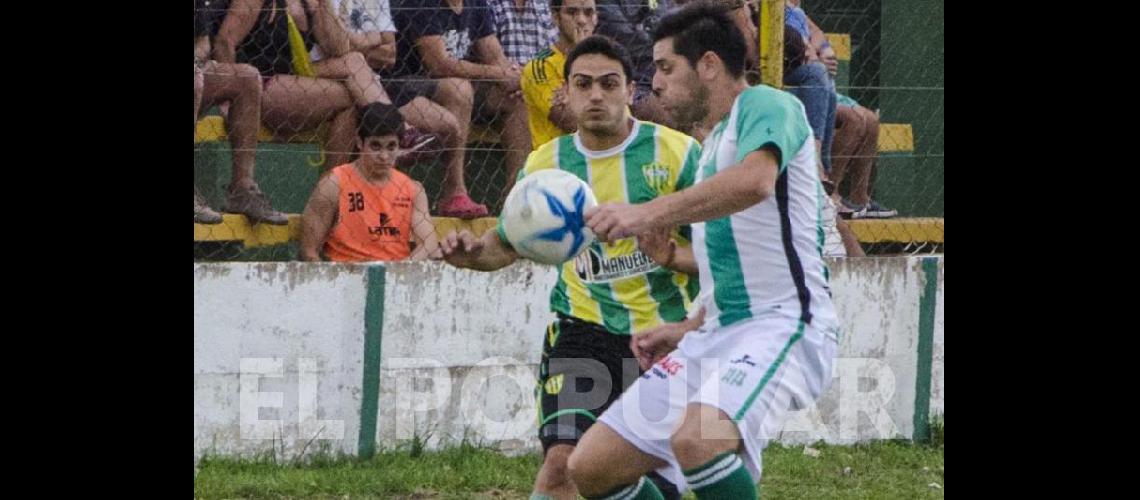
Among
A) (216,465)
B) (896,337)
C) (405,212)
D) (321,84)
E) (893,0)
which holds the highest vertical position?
(893,0)

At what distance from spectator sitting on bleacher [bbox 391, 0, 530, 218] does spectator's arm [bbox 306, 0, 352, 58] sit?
0.34 m

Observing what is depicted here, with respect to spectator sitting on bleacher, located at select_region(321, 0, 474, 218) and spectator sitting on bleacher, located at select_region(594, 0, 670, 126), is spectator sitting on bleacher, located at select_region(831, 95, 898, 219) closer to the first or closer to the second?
spectator sitting on bleacher, located at select_region(594, 0, 670, 126)

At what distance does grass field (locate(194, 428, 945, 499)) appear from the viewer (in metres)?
7.59

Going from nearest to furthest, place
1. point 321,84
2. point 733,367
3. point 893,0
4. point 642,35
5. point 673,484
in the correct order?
point 733,367 → point 673,484 → point 321,84 → point 642,35 → point 893,0

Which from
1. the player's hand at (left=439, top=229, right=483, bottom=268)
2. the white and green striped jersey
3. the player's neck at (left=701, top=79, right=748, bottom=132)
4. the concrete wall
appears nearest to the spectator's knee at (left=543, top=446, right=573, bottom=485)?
the player's hand at (left=439, top=229, right=483, bottom=268)

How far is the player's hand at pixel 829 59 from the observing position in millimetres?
9281

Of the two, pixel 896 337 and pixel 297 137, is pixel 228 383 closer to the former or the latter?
pixel 297 137

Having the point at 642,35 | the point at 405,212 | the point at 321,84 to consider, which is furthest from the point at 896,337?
the point at 321,84

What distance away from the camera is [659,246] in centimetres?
627

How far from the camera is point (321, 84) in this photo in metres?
8.37

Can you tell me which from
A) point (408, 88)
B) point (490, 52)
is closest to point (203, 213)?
point (408, 88)

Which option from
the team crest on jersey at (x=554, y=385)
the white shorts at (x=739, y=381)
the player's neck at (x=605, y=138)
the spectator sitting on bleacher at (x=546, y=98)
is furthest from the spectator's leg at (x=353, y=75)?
the white shorts at (x=739, y=381)

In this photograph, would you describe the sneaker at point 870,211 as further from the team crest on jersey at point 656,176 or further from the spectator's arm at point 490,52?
the team crest on jersey at point 656,176

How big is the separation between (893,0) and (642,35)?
7.67 ft
